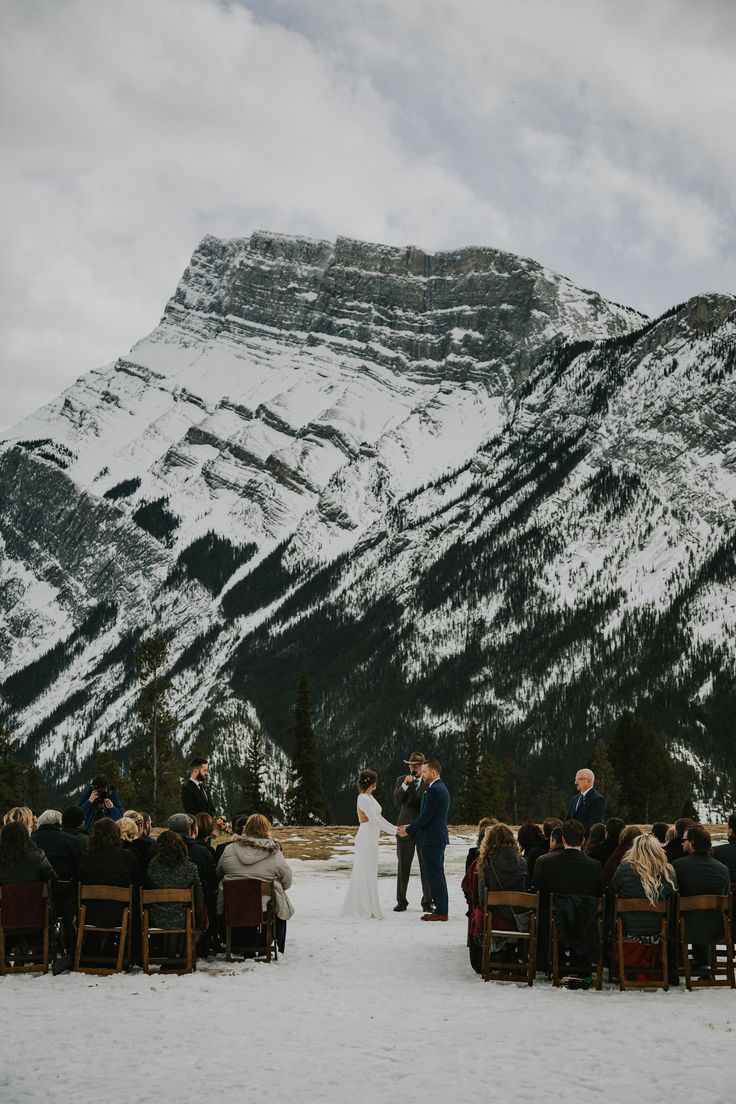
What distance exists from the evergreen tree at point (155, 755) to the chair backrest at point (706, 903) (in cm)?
4556

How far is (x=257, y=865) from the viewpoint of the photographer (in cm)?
1565

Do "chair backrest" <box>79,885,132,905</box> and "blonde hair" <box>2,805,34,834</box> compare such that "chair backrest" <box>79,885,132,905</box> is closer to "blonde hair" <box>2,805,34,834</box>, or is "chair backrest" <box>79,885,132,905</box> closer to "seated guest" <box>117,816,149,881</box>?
"seated guest" <box>117,816,149,881</box>

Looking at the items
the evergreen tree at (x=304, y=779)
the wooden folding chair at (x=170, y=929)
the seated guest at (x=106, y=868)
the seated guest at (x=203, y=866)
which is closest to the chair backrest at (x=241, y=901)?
the seated guest at (x=203, y=866)

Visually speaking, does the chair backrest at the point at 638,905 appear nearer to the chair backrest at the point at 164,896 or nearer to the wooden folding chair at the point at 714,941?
the wooden folding chair at the point at 714,941

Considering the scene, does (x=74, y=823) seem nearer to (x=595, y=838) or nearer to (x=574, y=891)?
(x=574, y=891)

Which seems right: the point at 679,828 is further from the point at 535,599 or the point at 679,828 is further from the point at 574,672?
the point at 535,599

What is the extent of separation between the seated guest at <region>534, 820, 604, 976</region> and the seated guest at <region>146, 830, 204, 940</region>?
465 centimetres

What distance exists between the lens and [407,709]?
188625 mm

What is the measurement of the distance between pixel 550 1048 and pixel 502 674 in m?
178

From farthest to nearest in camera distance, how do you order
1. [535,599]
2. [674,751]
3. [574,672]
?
[535,599] < [574,672] < [674,751]

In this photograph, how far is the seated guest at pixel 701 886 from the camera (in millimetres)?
13820

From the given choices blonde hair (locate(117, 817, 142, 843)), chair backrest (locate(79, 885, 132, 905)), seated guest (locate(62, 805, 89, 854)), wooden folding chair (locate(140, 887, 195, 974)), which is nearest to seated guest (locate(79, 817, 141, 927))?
chair backrest (locate(79, 885, 132, 905))

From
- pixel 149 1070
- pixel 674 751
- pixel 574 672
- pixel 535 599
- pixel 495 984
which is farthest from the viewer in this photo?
pixel 535 599

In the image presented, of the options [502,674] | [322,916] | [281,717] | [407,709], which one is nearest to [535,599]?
[502,674]
